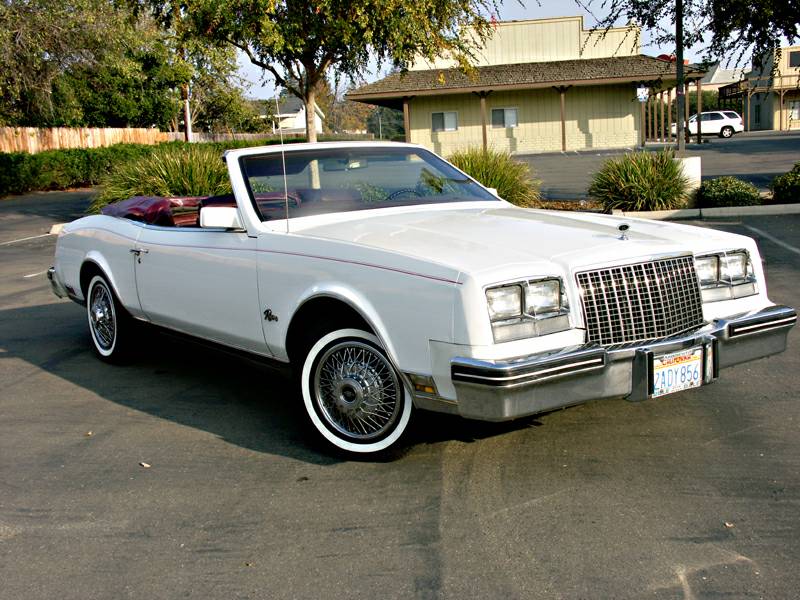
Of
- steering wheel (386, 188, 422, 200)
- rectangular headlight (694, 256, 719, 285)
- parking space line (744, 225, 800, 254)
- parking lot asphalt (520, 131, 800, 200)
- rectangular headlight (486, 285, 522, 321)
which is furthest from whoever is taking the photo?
parking lot asphalt (520, 131, 800, 200)

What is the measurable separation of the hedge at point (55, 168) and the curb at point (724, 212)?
614 inches

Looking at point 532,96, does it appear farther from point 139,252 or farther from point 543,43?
point 139,252

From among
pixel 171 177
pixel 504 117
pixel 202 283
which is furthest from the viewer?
pixel 504 117

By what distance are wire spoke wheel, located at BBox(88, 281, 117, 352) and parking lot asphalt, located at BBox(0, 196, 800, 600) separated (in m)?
0.73

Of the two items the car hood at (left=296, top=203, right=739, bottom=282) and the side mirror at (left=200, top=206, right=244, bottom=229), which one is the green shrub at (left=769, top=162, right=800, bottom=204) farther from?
the side mirror at (left=200, top=206, right=244, bottom=229)

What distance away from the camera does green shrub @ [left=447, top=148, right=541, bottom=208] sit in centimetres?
1548

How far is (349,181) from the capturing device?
5.50m

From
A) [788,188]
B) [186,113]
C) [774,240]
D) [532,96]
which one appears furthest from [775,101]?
[774,240]

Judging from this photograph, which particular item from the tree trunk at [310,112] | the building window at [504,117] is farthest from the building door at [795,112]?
the tree trunk at [310,112]

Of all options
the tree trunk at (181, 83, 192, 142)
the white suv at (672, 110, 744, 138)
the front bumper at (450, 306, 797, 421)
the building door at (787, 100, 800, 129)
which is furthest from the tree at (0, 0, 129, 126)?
the building door at (787, 100, 800, 129)

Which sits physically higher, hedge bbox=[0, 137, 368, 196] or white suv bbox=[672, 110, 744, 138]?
white suv bbox=[672, 110, 744, 138]

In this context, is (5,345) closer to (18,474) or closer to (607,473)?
(18,474)

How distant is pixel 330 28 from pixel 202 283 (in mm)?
10467

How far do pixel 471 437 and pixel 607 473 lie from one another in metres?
0.83
